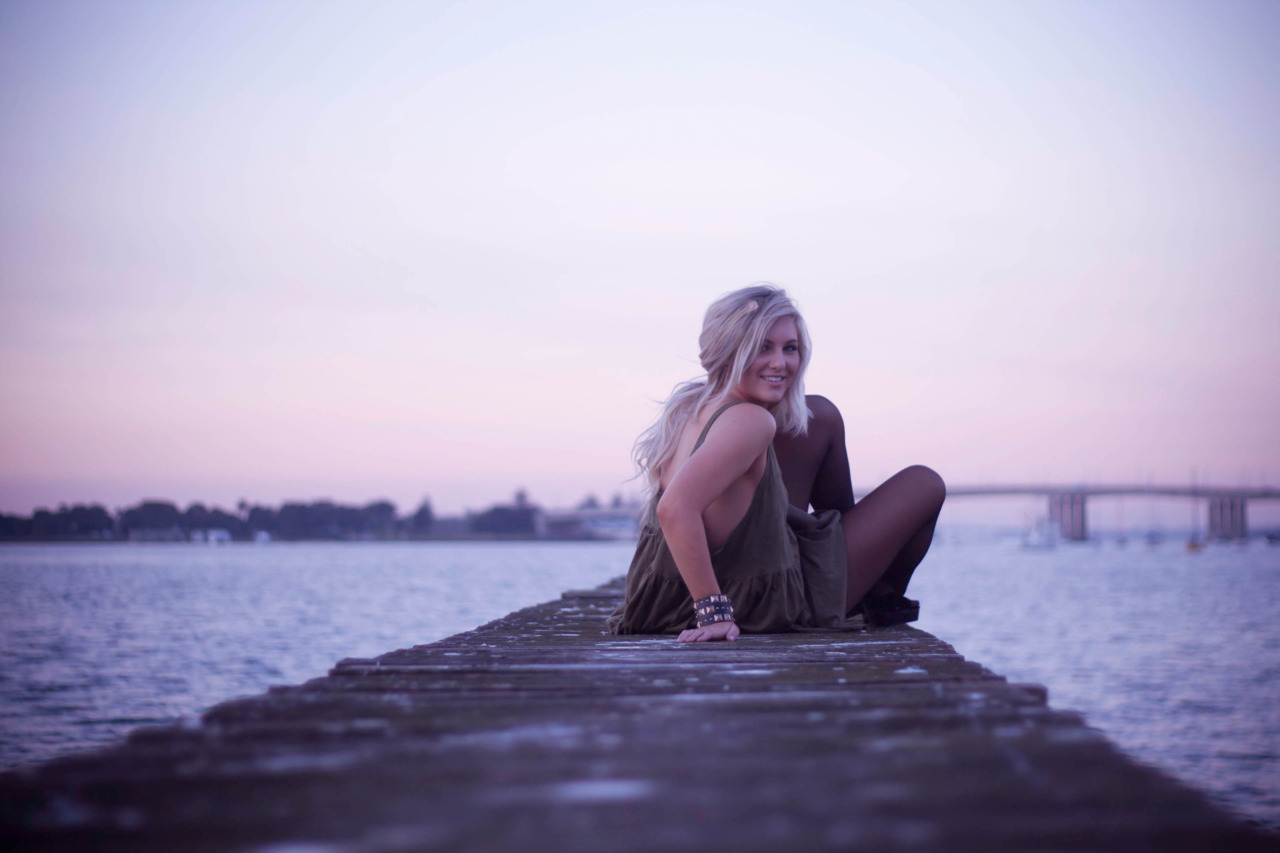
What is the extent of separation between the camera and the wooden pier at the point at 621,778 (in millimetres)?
938

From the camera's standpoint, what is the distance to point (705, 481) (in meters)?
2.77

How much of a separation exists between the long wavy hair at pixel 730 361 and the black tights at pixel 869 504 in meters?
0.31

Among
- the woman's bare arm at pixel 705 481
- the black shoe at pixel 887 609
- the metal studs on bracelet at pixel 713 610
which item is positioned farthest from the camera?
the black shoe at pixel 887 609

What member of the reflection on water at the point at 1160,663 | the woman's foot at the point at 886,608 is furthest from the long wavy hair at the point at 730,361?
the reflection on water at the point at 1160,663

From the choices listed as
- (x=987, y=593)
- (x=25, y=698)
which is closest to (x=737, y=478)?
(x=25, y=698)

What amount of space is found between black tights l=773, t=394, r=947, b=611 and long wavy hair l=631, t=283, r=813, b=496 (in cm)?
31

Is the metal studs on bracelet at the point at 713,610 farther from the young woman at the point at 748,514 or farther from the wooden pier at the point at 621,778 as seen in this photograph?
the wooden pier at the point at 621,778

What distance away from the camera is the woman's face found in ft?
10.0

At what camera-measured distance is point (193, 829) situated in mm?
965

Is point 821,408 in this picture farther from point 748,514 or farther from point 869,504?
point 748,514

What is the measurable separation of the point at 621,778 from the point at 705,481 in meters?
1.66

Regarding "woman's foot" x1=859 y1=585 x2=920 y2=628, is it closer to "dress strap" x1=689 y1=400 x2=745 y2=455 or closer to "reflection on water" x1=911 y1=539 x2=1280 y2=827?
"dress strap" x1=689 y1=400 x2=745 y2=455

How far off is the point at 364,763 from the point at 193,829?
270 millimetres

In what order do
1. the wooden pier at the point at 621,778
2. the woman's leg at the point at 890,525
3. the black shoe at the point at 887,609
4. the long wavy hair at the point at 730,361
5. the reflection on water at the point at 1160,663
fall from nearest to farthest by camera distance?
the wooden pier at the point at 621,778, the long wavy hair at the point at 730,361, the woman's leg at the point at 890,525, the black shoe at the point at 887,609, the reflection on water at the point at 1160,663
